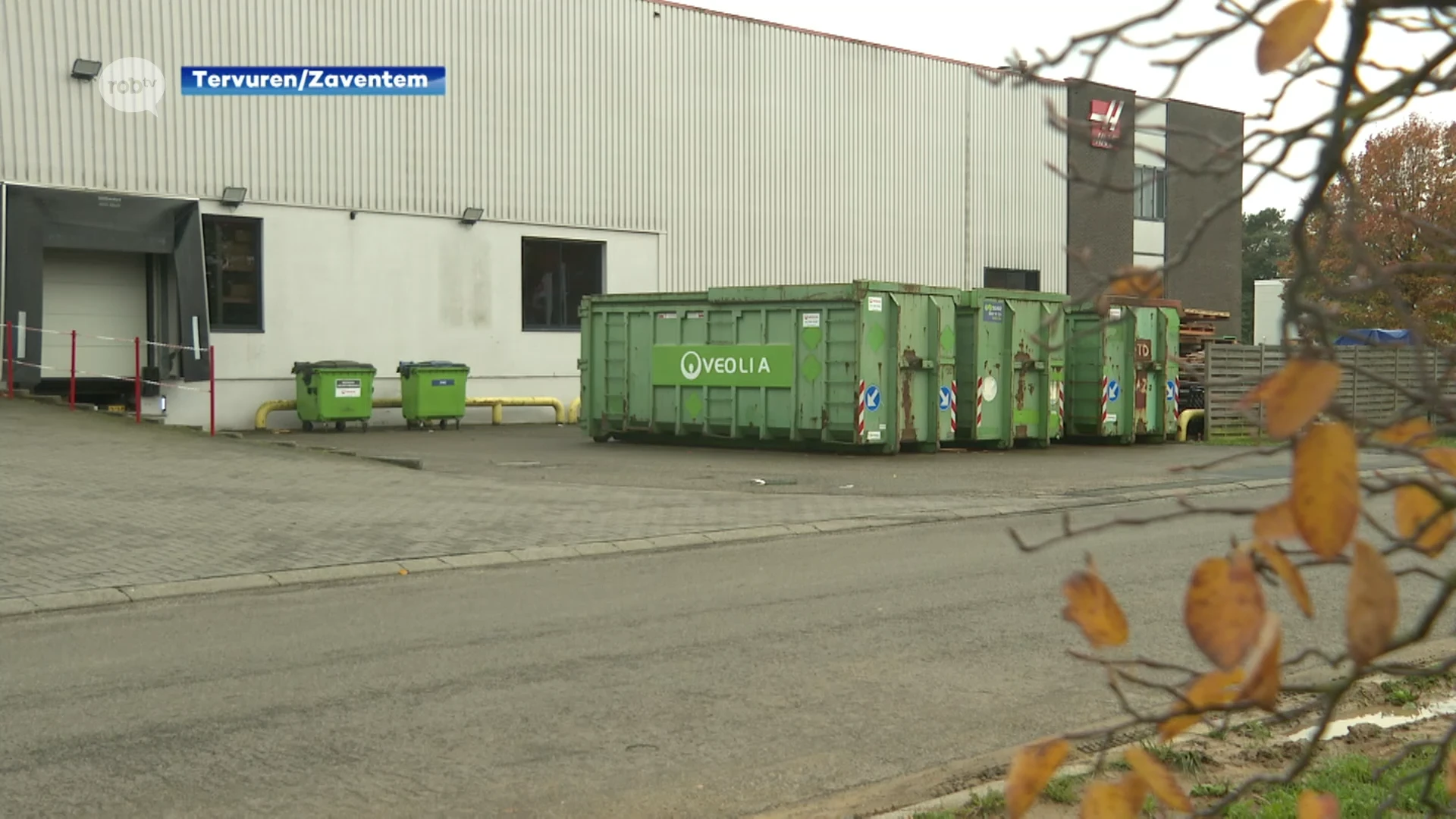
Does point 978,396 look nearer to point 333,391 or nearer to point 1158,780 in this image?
point 333,391

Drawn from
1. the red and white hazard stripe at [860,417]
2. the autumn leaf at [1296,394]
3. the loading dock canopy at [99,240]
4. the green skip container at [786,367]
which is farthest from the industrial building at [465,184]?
the autumn leaf at [1296,394]

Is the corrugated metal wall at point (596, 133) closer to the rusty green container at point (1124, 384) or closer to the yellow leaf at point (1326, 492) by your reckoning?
the rusty green container at point (1124, 384)

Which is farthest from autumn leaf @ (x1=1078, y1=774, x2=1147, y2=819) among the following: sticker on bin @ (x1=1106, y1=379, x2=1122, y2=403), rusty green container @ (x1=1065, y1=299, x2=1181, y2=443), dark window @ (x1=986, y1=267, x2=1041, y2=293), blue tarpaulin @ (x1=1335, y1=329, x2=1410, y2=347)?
dark window @ (x1=986, y1=267, x2=1041, y2=293)

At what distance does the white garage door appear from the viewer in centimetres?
2555

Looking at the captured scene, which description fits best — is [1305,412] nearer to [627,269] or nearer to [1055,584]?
[1055,584]

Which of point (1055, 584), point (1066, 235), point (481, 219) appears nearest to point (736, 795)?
point (1055, 584)

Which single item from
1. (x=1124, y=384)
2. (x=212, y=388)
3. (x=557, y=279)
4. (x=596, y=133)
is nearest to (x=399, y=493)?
(x=212, y=388)

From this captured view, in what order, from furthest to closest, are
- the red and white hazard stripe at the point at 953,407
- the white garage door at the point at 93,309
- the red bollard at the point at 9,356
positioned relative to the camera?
1. the white garage door at the point at 93,309
2. the red bollard at the point at 9,356
3. the red and white hazard stripe at the point at 953,407

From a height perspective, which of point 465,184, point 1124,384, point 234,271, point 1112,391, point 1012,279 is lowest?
point 1112,391

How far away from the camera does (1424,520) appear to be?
5.42 feet

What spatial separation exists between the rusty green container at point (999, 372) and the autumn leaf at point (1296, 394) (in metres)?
21.8

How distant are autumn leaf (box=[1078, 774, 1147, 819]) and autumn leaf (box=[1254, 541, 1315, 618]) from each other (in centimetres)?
27

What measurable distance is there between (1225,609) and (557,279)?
3117cm

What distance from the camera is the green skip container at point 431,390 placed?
92.4 feet
